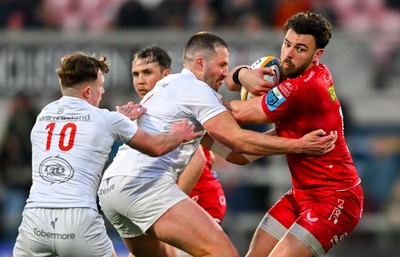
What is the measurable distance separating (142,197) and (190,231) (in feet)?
1.61

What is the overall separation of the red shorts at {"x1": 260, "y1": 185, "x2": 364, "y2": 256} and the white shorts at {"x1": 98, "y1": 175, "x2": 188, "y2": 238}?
98 cm

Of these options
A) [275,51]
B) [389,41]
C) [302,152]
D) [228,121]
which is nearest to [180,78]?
[228,121]

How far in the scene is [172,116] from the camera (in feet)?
29.0

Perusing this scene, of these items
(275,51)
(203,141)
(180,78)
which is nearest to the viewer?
(180,78)

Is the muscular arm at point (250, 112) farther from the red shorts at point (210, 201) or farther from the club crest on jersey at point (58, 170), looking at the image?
the red shorts at point (210, 201)

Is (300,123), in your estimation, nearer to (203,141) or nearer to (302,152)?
(302,152)

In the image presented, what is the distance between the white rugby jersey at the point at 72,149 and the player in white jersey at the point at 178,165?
1.08 ft

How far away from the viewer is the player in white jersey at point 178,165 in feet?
28.1

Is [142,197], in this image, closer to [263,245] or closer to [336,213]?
[263,245]

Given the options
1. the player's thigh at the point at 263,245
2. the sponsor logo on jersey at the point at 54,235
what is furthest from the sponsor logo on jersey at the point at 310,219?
the sponsor logo on jersey at the point at 54,235

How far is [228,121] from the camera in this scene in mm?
8750

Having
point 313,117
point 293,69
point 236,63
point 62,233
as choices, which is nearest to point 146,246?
point 62,233

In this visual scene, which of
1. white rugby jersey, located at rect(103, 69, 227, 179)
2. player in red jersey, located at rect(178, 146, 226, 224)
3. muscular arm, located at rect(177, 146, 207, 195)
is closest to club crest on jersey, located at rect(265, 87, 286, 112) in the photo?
white rugby jersey, located at rect(103, 69, 227, 179)

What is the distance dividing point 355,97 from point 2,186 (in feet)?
19.1
